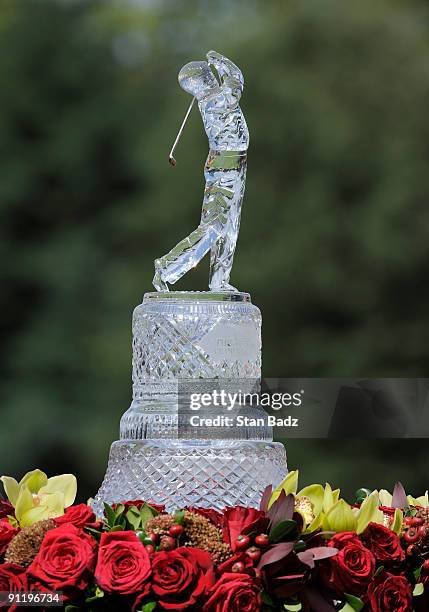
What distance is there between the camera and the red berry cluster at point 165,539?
2301 mm

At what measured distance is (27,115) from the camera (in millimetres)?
8484

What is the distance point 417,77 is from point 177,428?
19.6 ft

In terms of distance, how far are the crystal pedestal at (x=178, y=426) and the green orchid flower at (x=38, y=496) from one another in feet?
0.28

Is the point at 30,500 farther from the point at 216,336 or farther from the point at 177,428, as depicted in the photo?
the point at 216,336

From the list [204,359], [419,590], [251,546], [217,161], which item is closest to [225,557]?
[251,546]

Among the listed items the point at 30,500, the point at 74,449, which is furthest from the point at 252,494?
the point at 74,449

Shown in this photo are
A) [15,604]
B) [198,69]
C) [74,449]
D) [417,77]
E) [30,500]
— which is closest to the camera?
[15,604]

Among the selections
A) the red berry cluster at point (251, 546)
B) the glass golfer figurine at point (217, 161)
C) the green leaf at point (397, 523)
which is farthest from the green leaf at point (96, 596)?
the glass golfer figurine at point (217, 161)

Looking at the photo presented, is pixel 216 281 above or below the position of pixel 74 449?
above

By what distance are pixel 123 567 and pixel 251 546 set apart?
238 mm

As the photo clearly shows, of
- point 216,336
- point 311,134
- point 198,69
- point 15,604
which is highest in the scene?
point 311,134

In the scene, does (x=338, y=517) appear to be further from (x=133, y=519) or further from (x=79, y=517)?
(x=79, y=517)

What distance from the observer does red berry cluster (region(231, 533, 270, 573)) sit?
2279 mm

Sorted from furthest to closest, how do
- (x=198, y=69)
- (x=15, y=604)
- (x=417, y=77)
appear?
(x=417, y=77) < (x=198, y=69) < (x=15, y=604)
